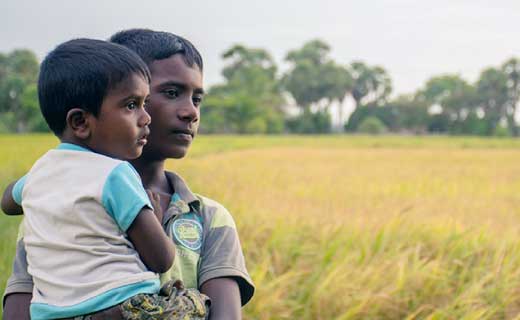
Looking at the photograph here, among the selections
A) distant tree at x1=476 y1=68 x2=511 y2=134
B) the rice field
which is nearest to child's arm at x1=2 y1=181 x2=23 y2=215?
the rice field

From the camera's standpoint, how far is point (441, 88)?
198 feet

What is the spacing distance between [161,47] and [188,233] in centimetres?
39

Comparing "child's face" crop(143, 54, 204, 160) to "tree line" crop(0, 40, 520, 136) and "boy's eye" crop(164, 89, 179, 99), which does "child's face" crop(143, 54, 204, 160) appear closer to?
"boy's eye" crop(164, 89, 179, 99)

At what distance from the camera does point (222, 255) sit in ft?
4.43

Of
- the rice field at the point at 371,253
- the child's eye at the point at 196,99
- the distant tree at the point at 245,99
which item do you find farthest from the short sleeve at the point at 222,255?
the distant tree at the point at 245,99

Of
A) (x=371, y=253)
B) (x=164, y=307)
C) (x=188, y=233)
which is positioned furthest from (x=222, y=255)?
(x=371, y=253)

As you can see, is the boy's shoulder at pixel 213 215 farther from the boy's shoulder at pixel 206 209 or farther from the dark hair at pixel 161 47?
the dark hair at pixel 161 47

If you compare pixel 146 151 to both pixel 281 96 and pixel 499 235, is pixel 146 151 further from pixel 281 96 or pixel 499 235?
pixel 281 96

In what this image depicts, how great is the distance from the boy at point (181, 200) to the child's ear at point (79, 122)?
0.65 ft

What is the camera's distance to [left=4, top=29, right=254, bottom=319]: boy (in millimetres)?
1327

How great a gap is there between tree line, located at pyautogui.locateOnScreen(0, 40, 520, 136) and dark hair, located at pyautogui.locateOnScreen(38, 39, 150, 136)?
107ft

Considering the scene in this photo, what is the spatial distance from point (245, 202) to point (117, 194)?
3934mm

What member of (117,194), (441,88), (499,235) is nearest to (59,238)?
(117,194)

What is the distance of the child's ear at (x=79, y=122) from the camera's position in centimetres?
121
